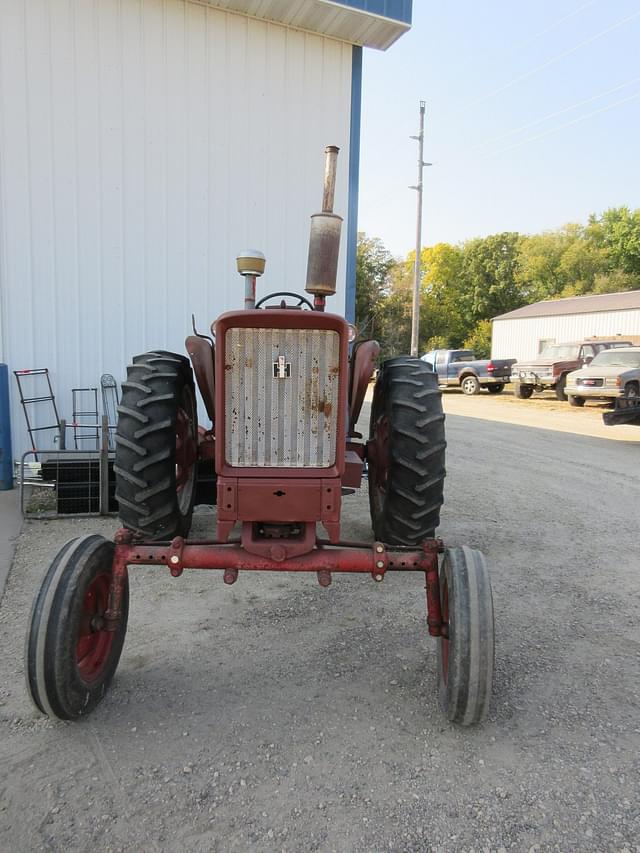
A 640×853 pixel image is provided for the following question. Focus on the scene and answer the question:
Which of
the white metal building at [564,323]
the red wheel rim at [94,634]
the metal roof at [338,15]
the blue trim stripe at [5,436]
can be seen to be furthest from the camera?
the white metal building at [564,323]

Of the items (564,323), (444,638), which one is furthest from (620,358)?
(564,323)

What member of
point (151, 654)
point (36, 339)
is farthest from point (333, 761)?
point (36, 339)

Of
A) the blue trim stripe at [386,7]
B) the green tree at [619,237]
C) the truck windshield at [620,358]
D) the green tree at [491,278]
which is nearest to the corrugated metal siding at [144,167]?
the blue trim stripe at [386,7]

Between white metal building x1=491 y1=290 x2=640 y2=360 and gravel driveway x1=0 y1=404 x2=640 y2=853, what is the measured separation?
93.2ft

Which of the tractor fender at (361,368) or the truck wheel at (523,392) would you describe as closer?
the tractor fender at (361,368)

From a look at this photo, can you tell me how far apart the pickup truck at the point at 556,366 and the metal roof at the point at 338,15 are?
14.7 metres

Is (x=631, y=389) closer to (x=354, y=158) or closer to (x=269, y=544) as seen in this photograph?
(x=354, y=158)

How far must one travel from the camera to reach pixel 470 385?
78.0ft

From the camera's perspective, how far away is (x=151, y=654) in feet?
10.4

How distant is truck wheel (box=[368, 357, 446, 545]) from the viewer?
363 centimetres

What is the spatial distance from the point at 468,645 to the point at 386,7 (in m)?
6.80

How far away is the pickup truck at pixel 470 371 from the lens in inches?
905

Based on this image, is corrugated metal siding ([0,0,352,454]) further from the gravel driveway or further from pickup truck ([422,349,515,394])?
pickup truck ([422,349,515,394])

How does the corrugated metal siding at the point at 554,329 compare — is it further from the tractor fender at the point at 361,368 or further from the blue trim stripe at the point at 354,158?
the tractor fender at the point at 361,368
